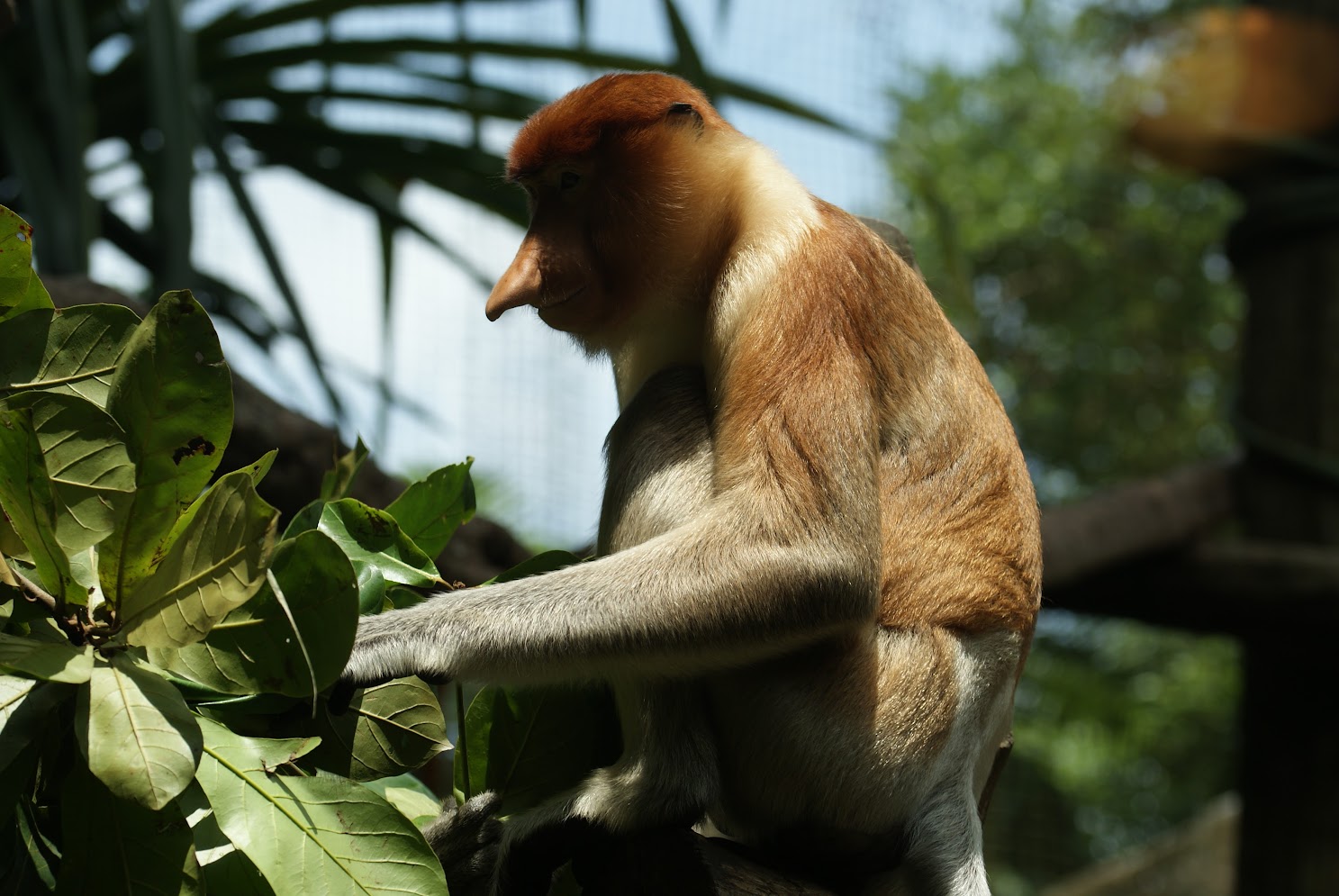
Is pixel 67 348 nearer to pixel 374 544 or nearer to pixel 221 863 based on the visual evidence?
pixel 374 544

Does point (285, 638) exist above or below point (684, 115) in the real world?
below

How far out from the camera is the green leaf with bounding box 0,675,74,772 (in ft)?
3.09

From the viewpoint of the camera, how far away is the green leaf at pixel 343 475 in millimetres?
1487

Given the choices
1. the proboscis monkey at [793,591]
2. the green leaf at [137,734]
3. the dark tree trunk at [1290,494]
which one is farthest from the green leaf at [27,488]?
the dark tree trunk at [1290,494]

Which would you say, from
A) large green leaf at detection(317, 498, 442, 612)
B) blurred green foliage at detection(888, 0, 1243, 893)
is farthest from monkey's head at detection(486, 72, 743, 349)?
blurred green foliage at detection(888, 0, 1243, 893)

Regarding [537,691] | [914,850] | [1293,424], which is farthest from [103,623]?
[1293,424]

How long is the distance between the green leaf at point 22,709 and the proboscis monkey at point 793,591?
372mm

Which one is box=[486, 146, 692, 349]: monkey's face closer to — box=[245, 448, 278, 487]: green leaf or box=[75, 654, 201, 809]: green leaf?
box=[245, 448, 278, 487]: green leaf

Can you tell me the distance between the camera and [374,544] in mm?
1281

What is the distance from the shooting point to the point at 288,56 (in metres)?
3.41

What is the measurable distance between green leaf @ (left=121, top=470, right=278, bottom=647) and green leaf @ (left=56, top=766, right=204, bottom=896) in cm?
13

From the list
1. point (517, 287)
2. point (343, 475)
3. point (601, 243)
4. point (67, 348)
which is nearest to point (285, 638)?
point (67, 348)

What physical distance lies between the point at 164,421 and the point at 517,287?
654 mm

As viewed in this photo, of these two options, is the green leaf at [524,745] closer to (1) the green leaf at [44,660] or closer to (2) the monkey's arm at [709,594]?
(2) the monkey's arm at [709,594]
